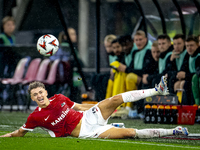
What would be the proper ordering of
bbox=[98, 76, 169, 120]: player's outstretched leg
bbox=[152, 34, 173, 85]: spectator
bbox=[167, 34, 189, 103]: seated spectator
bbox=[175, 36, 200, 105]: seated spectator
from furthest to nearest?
bbox=[152, 34, 173, 85]: spectator < bbox=[167, 34, 189, 103]: seated spectator < bbox=[175, 36, 200, 105]: seated spectator < bbox=[98, 76, 169, 120]: player's outstretched leg

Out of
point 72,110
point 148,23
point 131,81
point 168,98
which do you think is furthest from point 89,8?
point 72,110

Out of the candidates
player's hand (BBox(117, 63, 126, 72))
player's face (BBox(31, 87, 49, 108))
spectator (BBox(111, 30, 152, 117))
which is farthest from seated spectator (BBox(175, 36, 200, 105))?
player's face (BBox(31, 87, 49, 108))

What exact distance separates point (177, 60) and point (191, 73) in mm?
569

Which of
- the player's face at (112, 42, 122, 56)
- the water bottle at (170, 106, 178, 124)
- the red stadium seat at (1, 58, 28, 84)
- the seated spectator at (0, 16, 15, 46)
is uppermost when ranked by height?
the seated spectator at (0, 16, 15, 46)

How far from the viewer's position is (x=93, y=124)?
5.05m

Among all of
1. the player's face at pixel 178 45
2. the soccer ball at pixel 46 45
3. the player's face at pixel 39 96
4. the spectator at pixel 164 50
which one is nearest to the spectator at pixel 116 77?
the spectator at pixel 164 50

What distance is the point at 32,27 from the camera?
1897 cm

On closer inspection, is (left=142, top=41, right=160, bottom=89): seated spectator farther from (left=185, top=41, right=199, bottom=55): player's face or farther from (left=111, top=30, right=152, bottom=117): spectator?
(left=185, top=41, right=199, bottom=55): player's face

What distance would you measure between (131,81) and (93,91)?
1496 mm

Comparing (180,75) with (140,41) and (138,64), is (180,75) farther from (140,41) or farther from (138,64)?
(140,41)

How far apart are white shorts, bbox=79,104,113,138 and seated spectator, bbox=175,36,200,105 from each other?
365 centimetres

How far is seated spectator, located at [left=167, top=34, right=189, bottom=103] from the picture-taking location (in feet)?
28.1

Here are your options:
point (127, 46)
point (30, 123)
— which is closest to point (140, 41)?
point (127, 46)

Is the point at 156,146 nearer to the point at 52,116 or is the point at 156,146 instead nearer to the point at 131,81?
the point at 52,116
